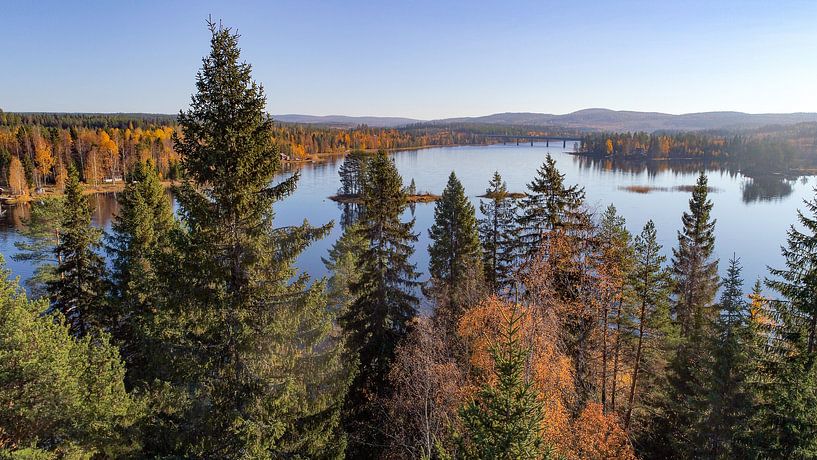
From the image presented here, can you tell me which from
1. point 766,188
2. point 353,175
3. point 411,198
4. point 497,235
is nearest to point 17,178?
point 353,175

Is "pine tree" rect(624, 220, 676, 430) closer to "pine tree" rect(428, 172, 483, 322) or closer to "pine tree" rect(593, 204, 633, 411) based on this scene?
"pine tree" rect(593, 204, 633, 411)

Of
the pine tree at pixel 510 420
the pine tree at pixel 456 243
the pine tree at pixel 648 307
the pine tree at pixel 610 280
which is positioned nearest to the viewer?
the pine tree at pixel 510 420

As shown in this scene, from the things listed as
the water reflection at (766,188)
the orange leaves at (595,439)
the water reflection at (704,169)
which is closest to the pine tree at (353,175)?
the water reflection at (704,169)

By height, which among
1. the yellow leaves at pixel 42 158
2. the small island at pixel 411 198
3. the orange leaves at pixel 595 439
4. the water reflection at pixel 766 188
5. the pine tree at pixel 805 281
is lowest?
the orange leaves at pixel 595 439

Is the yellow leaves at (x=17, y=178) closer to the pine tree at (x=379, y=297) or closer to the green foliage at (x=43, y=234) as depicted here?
the green foliage at (x=43, y=234)

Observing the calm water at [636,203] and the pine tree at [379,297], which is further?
the calm water at [636,203]

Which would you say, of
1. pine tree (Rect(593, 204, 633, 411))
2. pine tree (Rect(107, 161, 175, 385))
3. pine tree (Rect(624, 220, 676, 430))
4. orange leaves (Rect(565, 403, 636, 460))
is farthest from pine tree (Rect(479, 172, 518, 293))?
pine tree (Rect(107, 161, 175, 385))

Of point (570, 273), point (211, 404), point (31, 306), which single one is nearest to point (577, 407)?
point (570, 273)
